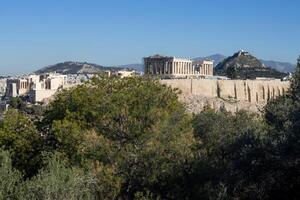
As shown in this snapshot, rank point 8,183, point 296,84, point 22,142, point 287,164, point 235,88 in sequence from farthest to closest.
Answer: point 235,88 < point 296,84 < point 22,142 < point 8,183 < point 287,164

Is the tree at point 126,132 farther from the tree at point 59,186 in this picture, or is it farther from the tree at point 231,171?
the tree at point 59,186

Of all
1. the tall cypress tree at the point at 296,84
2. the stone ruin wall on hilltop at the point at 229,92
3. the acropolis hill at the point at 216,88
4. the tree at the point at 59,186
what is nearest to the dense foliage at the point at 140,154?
the tree at the point at 59,186

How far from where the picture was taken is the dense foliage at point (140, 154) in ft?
45.1

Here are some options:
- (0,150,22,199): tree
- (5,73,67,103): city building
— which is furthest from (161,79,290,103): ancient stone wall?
(0,150,22,199): tree

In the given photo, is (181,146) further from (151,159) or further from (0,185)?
(0,185)

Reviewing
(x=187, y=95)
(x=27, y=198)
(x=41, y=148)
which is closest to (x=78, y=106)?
(x=41, y=148)

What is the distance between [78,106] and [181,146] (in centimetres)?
810

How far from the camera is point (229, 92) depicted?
75.6m

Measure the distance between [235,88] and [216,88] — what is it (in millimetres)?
3551

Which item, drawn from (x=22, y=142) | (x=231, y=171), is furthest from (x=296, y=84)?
(x=22, y=142)

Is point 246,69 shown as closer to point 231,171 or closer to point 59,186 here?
point 231,171

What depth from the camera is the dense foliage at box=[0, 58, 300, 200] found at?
45.1 feet

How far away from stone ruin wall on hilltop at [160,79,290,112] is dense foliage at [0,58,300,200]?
1542 inches

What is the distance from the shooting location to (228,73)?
315 feet
